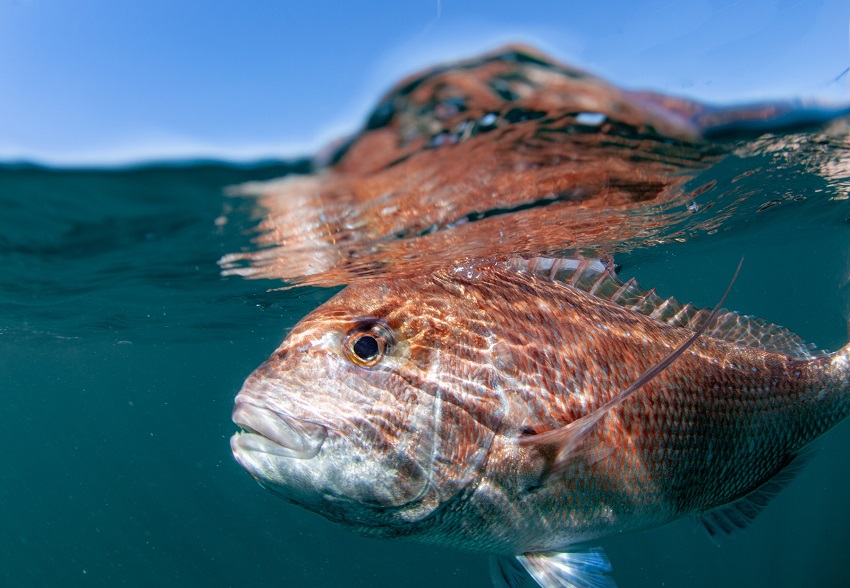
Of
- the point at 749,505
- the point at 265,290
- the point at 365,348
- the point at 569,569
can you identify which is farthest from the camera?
the point at 265,290

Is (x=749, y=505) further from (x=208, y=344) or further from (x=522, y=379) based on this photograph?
(x=208, y=344)

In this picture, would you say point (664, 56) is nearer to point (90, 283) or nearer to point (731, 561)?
point (90, 283)

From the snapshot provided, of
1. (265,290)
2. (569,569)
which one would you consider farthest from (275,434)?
(265,290)

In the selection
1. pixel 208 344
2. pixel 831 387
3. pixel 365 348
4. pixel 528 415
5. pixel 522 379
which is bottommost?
pixel 208 344

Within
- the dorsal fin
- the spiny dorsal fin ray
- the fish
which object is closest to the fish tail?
the fish

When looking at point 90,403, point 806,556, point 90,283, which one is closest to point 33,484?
point 90,403

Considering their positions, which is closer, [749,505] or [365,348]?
[365,348]

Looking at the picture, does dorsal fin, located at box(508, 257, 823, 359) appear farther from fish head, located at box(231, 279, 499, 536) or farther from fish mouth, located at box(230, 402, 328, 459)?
fish mouth, located at box(230, 402, 328, 459)

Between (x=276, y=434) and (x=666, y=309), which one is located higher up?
(x=666, y=309)
